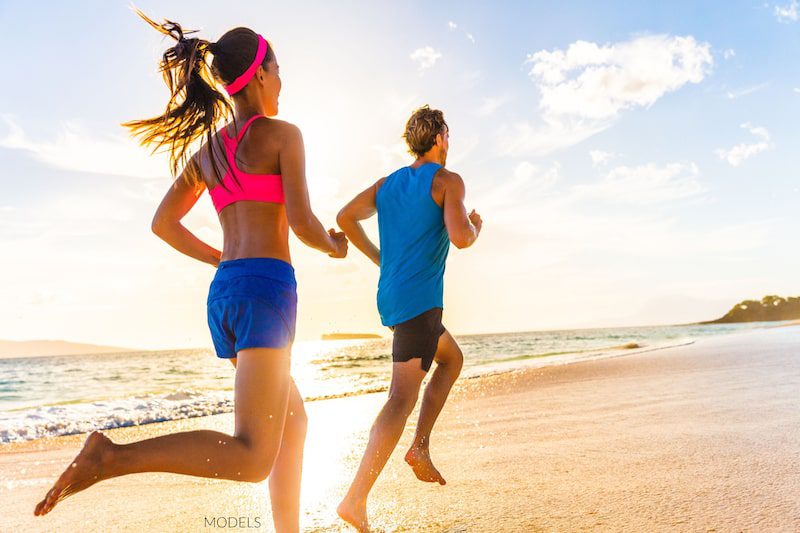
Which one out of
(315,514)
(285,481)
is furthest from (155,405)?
(285,481)

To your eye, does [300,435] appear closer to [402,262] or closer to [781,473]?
[402,262]

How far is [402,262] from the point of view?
10.3ft

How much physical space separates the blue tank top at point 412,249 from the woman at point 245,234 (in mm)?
611

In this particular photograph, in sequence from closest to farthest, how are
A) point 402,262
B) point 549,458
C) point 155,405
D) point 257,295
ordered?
point 257,295 < point 402,262 < point 549,458 < point 155,405

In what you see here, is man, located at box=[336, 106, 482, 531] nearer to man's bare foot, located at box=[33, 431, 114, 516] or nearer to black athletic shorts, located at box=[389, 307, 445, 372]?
black athletic shorts, located at box=[389, 307, 445, 372]

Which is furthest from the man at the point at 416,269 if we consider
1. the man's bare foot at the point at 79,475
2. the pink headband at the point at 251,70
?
the man's bare foot at the point at 79,475

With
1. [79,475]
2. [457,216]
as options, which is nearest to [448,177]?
[457,216]

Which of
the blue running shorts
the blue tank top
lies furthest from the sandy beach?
the blue running shorts

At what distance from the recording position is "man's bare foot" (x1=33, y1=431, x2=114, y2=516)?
167 cm

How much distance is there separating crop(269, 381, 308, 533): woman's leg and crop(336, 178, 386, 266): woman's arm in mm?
1121

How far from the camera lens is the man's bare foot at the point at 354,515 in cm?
273

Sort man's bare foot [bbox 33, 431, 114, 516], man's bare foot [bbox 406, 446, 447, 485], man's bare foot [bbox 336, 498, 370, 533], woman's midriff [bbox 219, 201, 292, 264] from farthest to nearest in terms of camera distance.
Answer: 1. man's bare foot [bbox 406, 446, 447, 485]
2. man's bare foot [bbox 336, 498, 370, 533]
3. woman's midriff [bbox 219, 201, 292, 264]
4. man's bare foot [bbox 33, 431, 114, 516]

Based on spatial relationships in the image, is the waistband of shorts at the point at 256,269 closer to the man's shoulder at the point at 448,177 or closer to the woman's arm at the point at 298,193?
the woman's arm at the point at 298,193

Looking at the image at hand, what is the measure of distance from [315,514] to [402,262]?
1373 mm
